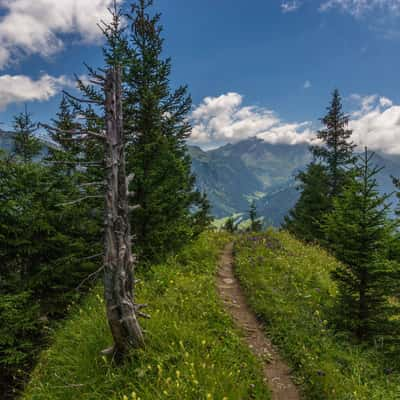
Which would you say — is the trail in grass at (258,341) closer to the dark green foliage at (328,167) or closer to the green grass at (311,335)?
the green grass at (311,335)

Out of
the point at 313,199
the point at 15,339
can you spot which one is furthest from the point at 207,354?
the point at 313,199

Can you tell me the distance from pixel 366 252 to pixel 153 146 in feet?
22.3

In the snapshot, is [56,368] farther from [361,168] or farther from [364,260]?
[361,168]

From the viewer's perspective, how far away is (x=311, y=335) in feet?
18.0

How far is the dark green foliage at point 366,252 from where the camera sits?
208 inches

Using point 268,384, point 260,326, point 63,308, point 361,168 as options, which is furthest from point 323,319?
point 63,308

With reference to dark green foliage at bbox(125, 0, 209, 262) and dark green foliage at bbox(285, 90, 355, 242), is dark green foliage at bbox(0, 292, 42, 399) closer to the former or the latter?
dark green foliage at bbox(125, 0, 209, 262)

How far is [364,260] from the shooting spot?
5.33 metres

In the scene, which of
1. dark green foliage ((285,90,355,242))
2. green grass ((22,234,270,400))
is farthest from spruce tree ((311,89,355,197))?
green grass ((22,234,270,400))

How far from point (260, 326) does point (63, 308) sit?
6.88m

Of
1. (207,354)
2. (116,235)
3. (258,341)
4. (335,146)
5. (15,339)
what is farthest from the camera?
(335,146)

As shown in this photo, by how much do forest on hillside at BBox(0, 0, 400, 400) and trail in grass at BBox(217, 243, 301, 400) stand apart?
39mm

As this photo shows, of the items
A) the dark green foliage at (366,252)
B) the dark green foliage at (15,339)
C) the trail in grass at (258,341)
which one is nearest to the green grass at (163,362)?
the trail in grass at (258,341)

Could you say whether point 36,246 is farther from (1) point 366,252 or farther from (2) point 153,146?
(1) point 366,252
